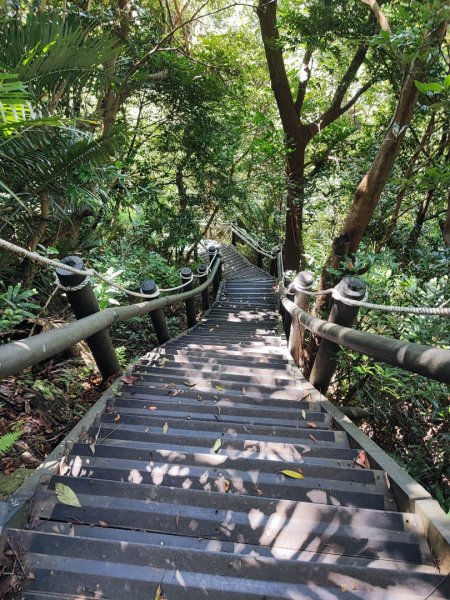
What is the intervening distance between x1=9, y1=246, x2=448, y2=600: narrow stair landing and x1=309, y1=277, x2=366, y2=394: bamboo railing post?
489 mm

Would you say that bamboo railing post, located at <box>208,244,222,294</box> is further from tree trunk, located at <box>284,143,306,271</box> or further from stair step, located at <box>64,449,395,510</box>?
stair step, located at <box>64,449,395,510</box>

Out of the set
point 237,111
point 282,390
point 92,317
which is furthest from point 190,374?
point 237,111

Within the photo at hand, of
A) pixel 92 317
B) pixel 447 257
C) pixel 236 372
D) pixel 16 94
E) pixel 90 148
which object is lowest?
pixel 236 372

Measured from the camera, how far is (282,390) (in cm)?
304

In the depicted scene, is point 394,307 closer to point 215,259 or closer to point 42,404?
point 42,404

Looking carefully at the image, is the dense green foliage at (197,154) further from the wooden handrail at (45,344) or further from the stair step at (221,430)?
the stair step at (221,430)

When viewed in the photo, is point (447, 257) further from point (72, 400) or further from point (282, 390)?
point (72, 400)

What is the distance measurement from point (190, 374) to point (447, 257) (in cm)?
309

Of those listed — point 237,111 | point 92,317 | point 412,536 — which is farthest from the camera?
point 237,111

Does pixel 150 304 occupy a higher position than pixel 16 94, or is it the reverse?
pixel 16 94

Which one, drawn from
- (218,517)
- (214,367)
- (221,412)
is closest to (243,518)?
(218,517)

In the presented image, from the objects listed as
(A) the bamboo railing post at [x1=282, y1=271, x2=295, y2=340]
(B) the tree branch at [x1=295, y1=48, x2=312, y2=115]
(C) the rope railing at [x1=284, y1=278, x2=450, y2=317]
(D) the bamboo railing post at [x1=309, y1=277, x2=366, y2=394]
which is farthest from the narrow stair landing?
(B) the tree branch at [x1=295, y1=48, x2=312, y2=115]

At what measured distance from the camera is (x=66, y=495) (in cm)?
156

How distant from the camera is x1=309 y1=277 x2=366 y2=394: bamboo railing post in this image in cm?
254
